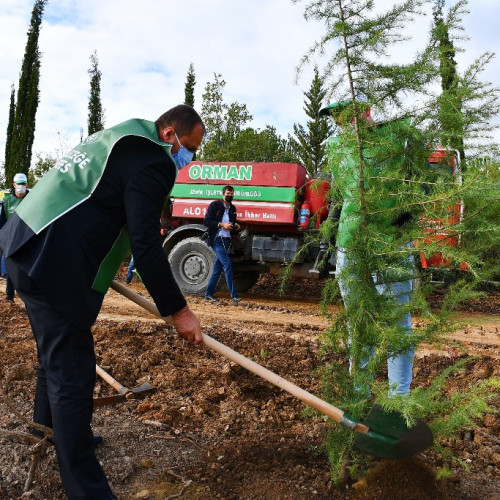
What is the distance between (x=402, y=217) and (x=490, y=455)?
1589mm

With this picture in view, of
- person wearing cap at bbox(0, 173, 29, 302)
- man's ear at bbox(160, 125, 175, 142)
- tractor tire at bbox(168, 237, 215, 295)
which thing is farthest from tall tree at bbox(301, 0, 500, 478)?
tractor tire at bbox(168, 237, 215, 295)

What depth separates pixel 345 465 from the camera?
280cm

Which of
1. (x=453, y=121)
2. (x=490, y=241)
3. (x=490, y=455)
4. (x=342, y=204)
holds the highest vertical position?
(x=453, y=121)

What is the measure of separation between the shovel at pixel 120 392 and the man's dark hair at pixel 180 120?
199cm

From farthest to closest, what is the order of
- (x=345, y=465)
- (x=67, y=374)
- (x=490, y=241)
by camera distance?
(x=345, y=465) → (x=490, y=241) → (x=67, y=374)

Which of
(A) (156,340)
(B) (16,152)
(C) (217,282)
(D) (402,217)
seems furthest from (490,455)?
(B) (16,152)

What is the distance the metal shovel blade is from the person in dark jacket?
1099mm

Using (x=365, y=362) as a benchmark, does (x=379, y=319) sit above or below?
above

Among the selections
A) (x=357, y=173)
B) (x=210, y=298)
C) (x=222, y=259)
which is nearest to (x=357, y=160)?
(x=357, y=173)

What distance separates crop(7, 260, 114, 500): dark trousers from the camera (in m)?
2.37

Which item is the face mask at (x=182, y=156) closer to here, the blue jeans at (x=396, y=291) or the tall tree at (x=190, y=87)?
the blue jeans at (x=396, y=291)

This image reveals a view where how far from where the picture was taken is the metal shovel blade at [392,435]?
2568 millimetres

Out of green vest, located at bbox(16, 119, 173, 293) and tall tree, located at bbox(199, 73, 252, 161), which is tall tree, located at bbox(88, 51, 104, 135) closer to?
tall tree, located at bbox(199, 73, 252, 161)

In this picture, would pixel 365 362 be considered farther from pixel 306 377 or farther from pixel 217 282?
pixel 217 282
